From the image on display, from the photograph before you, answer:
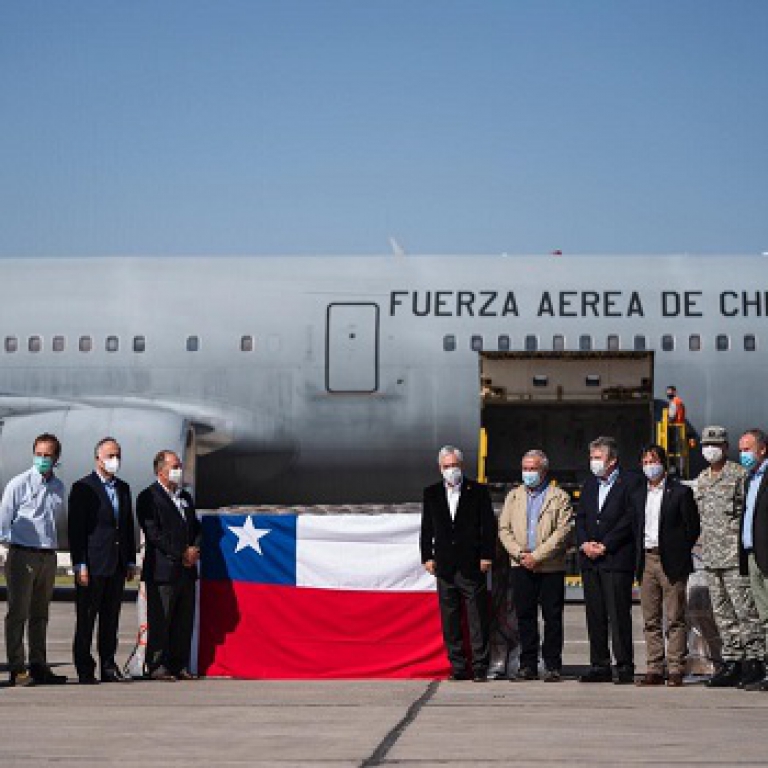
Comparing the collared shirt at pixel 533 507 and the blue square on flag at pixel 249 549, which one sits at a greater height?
the collared shirt at pixel 533 507

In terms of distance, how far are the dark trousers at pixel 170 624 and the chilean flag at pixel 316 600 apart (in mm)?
255

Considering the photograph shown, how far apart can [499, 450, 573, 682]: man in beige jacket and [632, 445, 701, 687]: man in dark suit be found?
2.19 ft

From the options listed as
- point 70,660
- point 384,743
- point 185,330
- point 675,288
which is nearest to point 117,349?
point 185,330

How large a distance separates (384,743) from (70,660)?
6.40 metres

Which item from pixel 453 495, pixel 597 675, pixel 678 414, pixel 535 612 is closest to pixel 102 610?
pixel 453 495

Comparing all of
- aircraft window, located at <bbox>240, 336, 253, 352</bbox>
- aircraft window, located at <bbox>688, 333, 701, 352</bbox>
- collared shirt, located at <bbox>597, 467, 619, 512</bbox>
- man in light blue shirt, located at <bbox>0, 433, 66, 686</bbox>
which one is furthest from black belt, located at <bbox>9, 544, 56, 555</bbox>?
aircraft window, located at <bbox>688, 333, 701, 352</bbox>

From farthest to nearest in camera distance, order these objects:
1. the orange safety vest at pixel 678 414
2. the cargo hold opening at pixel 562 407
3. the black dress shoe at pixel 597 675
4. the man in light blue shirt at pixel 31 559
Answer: the cargo hold opening at pixel 562 407 < the orange safety vest at pixel 678 414 < the black dress shoe at pixel 597 675 < the man in light blue shirt at pixel 31 559

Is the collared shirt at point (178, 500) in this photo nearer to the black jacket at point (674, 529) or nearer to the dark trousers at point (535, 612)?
the dark trousers at point (535, 612)

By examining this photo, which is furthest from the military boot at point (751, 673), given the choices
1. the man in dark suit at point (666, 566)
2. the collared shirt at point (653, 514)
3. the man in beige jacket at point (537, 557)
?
the man in beige jacket at point (537, 557)

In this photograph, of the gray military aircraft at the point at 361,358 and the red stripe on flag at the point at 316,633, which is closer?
the red stripe on flag at the point at 316,633

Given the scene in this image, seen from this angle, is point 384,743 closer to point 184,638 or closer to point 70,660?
point 184,638

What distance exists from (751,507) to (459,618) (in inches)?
95.5

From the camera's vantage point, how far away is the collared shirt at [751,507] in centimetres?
1266

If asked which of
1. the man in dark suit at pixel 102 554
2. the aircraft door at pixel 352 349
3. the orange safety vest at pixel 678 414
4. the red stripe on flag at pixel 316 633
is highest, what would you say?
the aircraft door at pixel 352 349
